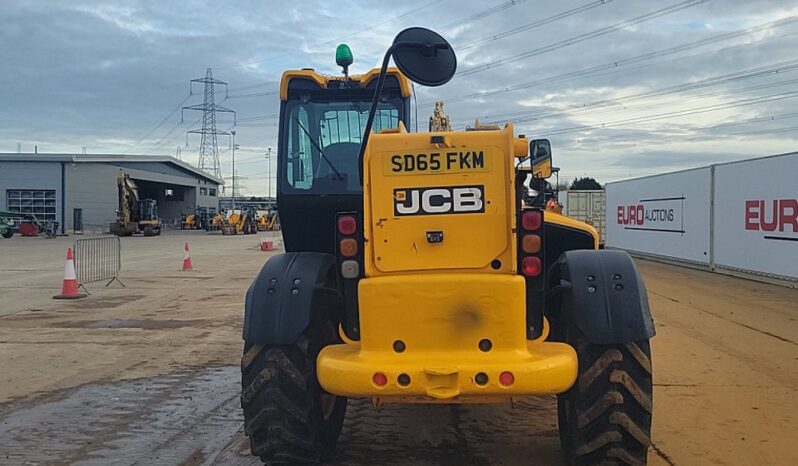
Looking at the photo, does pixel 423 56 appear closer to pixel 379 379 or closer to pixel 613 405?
pixel 379 379

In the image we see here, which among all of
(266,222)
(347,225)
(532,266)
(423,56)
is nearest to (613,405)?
(532,266)

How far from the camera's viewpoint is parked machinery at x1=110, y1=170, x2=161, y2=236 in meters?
46.7

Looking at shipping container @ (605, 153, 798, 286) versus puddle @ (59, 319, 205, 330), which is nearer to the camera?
puddle @ (59, 319, 205, 330)

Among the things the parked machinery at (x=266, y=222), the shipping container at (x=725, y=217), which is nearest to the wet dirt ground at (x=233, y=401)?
the shipping container at (x=725, y=217)

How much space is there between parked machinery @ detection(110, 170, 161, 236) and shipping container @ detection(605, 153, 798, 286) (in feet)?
109

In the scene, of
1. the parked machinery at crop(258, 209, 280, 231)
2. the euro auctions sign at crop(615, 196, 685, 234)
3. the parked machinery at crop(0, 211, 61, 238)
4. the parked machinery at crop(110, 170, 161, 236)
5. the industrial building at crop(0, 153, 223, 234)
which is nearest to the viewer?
the euro auctions sign at crop(615, 196, 685, 234)

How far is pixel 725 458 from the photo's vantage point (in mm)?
4820

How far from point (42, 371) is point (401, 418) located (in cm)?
425

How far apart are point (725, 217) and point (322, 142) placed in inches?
575

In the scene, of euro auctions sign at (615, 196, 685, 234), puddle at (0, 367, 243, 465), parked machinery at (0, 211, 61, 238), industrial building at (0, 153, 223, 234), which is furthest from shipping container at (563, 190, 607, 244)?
industrial building at (0, 153, 223, 234)

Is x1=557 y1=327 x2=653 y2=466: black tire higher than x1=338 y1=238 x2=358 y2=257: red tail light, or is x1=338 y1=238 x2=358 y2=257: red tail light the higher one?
x1=338 y1=238 x2=358 y2=257: red tail light

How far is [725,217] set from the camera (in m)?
17.9

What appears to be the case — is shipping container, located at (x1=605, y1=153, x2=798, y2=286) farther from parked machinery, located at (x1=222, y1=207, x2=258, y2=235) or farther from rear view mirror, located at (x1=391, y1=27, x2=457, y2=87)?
parked machinery, located at (x1=222, y1=207, x2=258, y2=235)

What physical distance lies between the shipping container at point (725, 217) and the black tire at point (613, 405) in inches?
479
